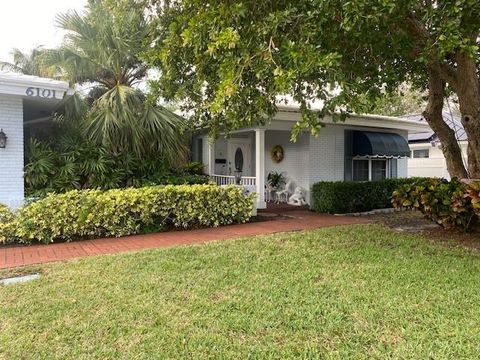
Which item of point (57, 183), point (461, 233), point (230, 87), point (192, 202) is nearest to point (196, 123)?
point (192, 202)

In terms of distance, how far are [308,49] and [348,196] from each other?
8.89m

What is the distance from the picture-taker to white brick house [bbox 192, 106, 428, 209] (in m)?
14.7

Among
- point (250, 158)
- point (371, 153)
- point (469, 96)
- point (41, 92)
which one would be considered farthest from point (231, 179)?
point (469, 96)

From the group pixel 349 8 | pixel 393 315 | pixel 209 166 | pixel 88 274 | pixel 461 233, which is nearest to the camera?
pixel 393 315

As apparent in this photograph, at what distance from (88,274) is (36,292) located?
90cm

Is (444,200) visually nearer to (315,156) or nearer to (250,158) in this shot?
(315,156)

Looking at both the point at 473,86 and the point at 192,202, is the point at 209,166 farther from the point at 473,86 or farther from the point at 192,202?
the point at 473,86

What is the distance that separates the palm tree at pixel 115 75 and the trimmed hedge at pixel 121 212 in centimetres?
214

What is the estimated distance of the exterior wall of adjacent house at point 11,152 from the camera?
30.5ft

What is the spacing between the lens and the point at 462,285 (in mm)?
5555

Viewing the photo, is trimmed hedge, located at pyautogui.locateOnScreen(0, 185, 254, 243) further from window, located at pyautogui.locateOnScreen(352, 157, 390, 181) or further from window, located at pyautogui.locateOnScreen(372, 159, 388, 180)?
window, located at pyautogui.locateOnScreen(372, 159, 388, 180)

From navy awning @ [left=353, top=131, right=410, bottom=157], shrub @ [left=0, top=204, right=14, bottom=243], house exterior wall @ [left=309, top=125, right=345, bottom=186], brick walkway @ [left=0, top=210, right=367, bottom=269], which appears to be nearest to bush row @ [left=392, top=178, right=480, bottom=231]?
brick walkway @ [left=0, top=210, right=367, bottom=269]

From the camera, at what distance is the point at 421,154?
24.9m

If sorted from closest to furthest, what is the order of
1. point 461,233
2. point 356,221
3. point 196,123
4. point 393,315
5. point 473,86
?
point 393,315
point 473,86
point 461,233
point 196,123
point 356,221
